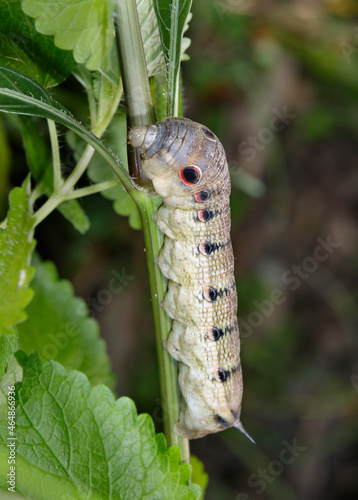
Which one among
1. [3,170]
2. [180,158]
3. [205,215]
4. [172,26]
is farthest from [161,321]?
[3,170]

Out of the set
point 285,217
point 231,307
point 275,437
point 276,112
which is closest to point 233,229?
point 285,217

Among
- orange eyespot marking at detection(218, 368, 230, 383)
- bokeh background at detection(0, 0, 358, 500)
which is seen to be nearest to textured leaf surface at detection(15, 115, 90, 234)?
orange eyespot marking at detection(218, 368, 230, 383)

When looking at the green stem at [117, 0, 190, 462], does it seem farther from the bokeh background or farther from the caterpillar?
the bokeh background

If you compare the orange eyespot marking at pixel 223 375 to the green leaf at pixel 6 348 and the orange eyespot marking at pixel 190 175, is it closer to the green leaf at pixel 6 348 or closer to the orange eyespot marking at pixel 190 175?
the orange eyespot marking at pixel 190 175

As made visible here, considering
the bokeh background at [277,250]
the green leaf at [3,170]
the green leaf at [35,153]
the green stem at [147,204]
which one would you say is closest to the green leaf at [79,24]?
the green stem at [147,204]

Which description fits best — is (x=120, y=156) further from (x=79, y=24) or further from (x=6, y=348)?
(x=6, y=348)

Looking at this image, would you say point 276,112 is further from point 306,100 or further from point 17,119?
point 17,119
